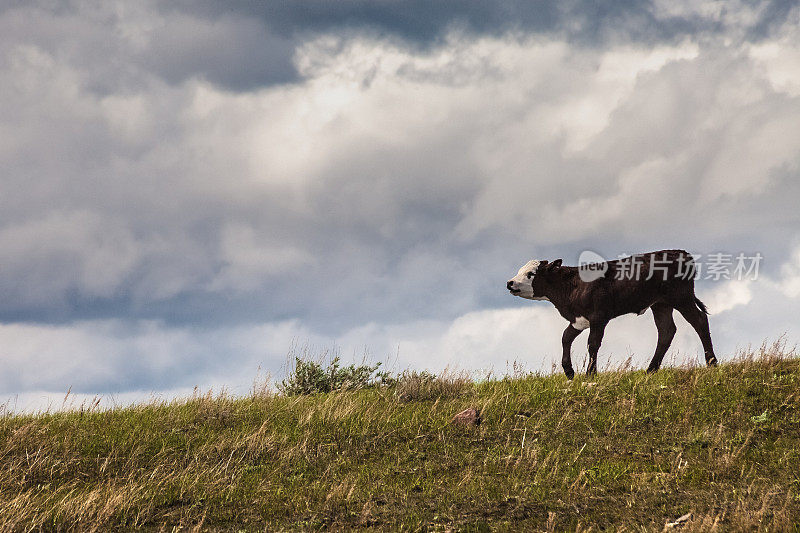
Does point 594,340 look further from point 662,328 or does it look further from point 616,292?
point 662,328

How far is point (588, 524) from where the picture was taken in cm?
780

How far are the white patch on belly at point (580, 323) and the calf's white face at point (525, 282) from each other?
99 cm

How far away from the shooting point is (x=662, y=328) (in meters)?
14.8

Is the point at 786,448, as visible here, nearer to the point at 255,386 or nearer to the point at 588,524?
the point at 588,524

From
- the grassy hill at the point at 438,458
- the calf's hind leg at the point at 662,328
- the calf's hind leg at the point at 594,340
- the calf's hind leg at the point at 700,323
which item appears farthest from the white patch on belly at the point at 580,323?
the calf's hind leg at the point at 700,323

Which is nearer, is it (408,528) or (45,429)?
(408,528)

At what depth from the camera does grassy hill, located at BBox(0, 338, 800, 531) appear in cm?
840

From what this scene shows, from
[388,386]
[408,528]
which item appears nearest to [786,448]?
[408,528]

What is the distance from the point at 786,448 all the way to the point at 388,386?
9060 millimetres

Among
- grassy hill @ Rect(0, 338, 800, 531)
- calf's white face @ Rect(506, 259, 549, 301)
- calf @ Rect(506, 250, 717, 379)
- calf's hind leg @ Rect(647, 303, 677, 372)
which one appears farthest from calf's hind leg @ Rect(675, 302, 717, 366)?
calf's white face @ Rect(506, 259, 549, 301)

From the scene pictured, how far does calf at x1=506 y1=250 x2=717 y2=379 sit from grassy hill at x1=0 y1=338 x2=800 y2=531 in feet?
3.54

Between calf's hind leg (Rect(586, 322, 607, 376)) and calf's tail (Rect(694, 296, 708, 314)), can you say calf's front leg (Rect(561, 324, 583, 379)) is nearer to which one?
calf's hind leg (Rect(586, 322, 607, 376))

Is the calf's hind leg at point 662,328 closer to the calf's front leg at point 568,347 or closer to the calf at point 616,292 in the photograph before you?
the calf at point 616,292

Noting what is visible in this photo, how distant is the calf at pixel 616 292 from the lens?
14172 mm
